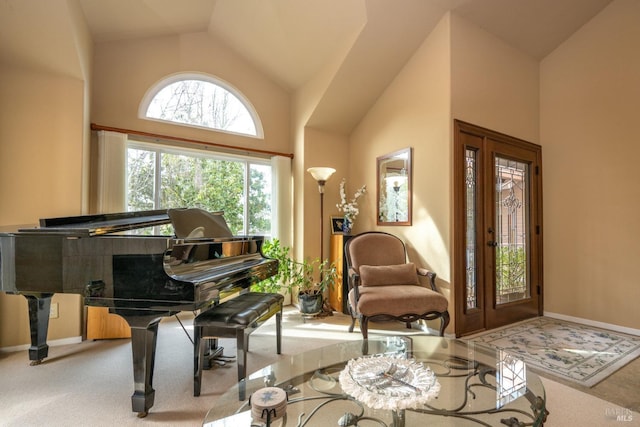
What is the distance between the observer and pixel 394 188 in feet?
12.4

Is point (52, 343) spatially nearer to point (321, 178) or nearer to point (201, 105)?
point (201, 105)

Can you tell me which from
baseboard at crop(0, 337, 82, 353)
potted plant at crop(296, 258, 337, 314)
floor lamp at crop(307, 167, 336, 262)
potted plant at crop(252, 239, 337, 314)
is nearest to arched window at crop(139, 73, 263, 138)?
floor lamp at crop(307, 167, 336, 262)

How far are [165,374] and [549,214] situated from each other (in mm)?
4461

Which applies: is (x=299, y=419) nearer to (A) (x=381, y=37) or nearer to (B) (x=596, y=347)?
(B) (x=596, y=347)

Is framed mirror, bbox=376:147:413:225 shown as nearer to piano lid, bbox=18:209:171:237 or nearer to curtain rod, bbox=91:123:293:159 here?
curtain rod, bbox=91:123:293:159

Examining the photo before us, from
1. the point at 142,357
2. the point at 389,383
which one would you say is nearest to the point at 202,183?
the point at 142,357

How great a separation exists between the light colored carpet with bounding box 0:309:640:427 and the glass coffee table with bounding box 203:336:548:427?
522 mm

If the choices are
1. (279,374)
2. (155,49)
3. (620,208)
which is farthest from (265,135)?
(620,208)

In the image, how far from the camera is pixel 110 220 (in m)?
2.30

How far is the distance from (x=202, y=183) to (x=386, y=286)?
8.38 feet

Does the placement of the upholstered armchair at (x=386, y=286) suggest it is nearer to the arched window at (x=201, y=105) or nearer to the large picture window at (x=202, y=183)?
the large picture window at (x=202, y=183)

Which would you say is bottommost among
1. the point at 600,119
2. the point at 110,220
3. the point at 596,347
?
the point at 596,347

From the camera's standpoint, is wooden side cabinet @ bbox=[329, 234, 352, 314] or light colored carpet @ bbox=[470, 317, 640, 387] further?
wooden side cabinet @ bbox=[329, 234, 352, 314]

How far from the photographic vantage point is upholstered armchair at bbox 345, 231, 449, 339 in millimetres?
2801
